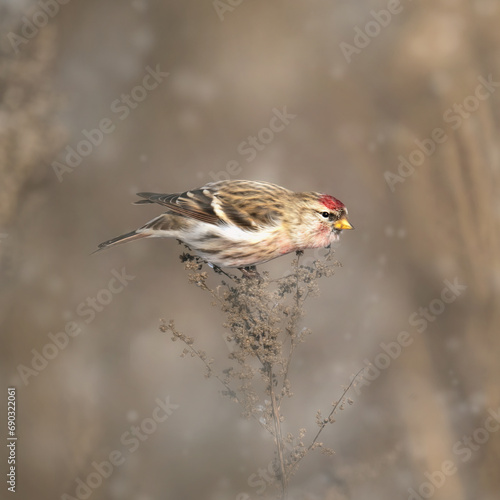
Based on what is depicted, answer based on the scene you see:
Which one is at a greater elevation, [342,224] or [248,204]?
[342,224]

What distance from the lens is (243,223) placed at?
1730mm

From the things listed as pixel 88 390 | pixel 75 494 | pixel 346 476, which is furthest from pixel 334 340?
pixel 75 494

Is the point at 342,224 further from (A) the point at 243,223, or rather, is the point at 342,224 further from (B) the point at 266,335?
(B) the point at 266,335

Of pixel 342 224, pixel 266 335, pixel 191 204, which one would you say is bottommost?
pixel 266 335

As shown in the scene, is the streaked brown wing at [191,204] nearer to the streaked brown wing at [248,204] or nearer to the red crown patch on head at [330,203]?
the streaked brown wing at [248,204]

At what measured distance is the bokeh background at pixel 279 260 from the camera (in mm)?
2184

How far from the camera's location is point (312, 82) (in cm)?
226

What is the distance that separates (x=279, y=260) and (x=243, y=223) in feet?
1.46

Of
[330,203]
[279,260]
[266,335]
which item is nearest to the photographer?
[266,335]

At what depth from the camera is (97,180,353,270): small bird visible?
66.5 inches

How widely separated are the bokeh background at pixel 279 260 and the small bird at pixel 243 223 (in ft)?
1.23

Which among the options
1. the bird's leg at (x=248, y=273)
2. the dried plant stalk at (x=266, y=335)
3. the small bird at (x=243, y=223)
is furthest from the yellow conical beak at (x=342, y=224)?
the bird's leg at (x=248, y=273)

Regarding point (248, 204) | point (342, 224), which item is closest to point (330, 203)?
point (342, 224)

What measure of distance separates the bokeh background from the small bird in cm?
38
